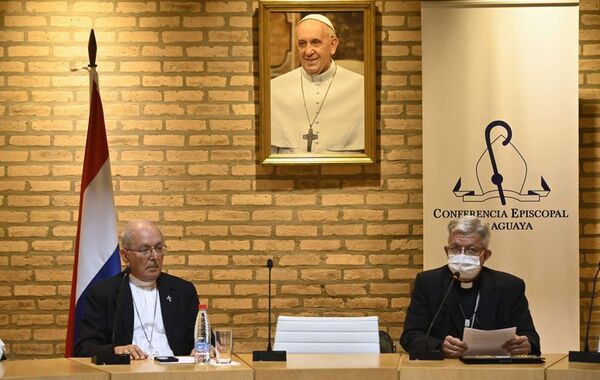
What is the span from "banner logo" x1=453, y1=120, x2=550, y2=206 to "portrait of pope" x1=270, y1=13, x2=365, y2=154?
0.68 m

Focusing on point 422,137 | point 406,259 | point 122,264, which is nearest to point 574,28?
point 422,137

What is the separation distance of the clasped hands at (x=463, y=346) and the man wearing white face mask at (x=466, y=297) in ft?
1.58

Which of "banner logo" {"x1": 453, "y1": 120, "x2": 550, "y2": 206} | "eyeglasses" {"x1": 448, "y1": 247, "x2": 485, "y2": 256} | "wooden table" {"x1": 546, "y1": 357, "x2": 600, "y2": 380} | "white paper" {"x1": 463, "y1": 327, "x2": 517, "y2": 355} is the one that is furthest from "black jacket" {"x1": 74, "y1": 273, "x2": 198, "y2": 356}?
"wooden table" {"x1": 546, "y1": 357, "x2": 600, "y2": 380}

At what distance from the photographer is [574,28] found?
6.28 metres

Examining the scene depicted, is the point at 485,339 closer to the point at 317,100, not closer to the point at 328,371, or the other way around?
the point at 328,371

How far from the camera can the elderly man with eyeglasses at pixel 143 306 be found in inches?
213

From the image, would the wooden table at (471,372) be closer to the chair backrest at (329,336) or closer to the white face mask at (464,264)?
the chair backrest at (329,336)

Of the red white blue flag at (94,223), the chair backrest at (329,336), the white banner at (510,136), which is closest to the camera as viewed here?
the chair backrest at (329,336)

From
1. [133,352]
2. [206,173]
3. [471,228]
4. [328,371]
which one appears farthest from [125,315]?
[471,228]

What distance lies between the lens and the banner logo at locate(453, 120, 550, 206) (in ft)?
20.8

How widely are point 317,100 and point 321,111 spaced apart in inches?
2.7

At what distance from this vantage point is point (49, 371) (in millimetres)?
4250

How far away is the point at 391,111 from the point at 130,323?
6.78 ft

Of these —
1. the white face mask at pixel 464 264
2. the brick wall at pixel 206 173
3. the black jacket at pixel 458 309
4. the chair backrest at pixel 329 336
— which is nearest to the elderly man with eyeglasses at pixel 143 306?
the chair backrest at pixel 329 336
